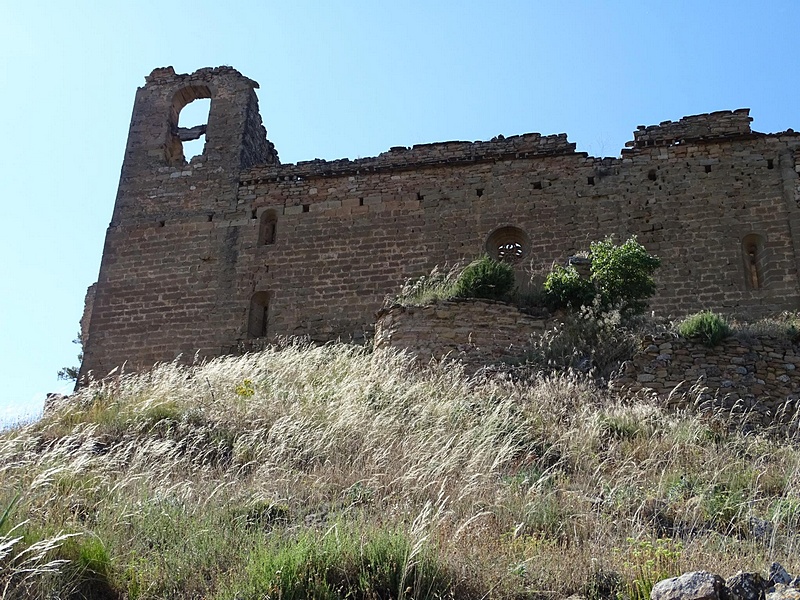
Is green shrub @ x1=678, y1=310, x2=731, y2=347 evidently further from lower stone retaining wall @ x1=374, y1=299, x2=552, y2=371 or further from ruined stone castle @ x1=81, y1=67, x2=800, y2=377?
ruined stone castle @ x1=81, y1=67, x2=800, y2=377

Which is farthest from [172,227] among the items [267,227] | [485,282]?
[485,282]

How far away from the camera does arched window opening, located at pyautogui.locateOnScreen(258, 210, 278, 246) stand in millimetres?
19334

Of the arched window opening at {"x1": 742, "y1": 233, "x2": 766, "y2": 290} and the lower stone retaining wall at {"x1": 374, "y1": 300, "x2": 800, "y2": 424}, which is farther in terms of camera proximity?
the arched window opening at {"x1": 742, "y1": 233, "x2": 766, "y2": 290}

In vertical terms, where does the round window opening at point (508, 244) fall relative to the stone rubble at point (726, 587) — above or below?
above

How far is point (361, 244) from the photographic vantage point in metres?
18.6

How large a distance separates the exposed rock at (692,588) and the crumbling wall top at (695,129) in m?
14.0

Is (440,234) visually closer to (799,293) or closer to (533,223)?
(533,223)

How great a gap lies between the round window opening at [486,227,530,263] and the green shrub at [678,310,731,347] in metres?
5.97

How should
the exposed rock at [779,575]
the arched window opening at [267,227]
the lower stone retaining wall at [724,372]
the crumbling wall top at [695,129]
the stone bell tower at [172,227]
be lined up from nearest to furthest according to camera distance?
the exposed rock at [779,575]
the lower stone retaining wall at [724,372]
the crumbling wall top at [695,129]
the stone bell tower at [172,227]
the arched window opening at [267,227]

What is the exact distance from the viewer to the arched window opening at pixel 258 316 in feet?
60.2

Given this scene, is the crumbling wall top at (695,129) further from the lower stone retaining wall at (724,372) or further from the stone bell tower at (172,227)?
the stone bell tower at (172,227)

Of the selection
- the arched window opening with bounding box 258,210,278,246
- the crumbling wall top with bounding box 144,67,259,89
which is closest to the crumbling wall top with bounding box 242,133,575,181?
the arched window opening with bounding box 258,210,278,246

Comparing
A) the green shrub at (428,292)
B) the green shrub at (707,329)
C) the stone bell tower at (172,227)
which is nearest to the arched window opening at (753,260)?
the green shrub at (707,329)

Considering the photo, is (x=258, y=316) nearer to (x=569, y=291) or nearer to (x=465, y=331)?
(x=465, y=331)
